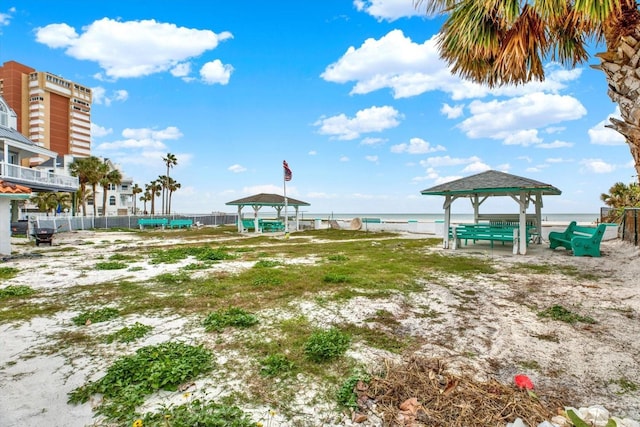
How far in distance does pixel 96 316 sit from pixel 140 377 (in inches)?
99.3

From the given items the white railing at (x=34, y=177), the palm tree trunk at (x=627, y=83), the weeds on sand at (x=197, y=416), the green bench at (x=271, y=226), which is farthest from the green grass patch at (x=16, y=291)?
the green bench at (x=271, y=226)

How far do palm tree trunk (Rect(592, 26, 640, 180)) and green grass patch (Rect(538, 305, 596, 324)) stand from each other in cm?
240

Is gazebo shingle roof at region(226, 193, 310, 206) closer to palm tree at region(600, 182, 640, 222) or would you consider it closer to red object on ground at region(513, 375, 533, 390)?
palm tree at region(600, 182, 640, 222)

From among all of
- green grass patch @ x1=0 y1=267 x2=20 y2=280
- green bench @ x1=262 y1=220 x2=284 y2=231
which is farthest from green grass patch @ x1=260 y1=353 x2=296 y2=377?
green bench @ x1=262 y1=220 x2=284 y2=231

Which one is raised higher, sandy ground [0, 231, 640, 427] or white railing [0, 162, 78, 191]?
white railing [0, 162, 78, 191]

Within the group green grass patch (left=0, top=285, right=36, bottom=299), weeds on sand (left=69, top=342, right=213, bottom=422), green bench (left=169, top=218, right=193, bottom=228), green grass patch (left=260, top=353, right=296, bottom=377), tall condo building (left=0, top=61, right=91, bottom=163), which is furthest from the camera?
tall condo building (left=0, top=61, right=91, bottom=163)

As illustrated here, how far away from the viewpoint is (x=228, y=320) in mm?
4602

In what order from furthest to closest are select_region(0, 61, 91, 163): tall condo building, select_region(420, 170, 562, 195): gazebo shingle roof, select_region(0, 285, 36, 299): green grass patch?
select_region(0, 61, 91, 163): tall condo building, select_region(420, 170, 562, 195): gazebo shingle roof, select_region(0, 285, 36, 299): green grass patch

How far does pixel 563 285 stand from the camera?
6.91 m

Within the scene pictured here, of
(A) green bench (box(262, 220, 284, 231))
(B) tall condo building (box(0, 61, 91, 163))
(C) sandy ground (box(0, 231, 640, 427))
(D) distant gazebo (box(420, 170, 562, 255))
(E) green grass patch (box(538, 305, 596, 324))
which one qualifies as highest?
(B) tall condo building (box(0, 61, 91, 163))

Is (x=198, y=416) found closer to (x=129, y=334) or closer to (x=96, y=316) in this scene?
(x=129, y=334)

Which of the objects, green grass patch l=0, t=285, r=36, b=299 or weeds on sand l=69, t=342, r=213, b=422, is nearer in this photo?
weeds on sand l=69, t=342, r=213, b=422

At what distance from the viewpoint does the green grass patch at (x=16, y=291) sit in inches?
245

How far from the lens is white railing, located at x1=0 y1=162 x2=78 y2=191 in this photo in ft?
61.5
